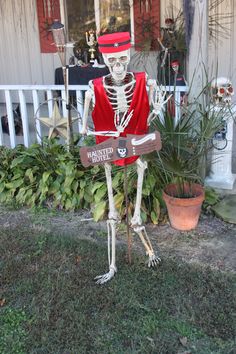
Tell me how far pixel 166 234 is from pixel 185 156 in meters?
0.61

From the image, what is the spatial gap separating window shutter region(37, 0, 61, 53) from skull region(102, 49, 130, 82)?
453 centimetres

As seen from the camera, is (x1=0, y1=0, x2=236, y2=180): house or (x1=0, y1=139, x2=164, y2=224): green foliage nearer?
(x1=0, y1=139, x2=164, y2=224): green foliage

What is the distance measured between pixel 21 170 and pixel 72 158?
52cm

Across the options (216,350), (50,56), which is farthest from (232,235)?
(50,56)

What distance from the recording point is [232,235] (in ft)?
10.8

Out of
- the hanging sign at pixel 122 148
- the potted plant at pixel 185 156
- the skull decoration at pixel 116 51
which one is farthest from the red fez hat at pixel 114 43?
the potted plant at pixel 185 156

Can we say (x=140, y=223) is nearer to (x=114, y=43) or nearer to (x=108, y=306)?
(x=108, y=306)

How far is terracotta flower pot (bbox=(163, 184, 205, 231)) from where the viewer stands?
3219mm

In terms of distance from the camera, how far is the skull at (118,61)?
2.43 meters

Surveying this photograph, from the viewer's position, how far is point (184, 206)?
3.22 m

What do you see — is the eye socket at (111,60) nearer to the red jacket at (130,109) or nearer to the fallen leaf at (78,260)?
the red jacket at (130,109)

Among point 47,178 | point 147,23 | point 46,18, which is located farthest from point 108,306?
point 46,18

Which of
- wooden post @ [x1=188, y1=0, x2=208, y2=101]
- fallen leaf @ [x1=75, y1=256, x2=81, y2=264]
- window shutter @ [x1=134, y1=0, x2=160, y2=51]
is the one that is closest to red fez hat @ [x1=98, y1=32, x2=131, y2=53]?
wooden post @ [x1=188, y1=0, x2=208, y2=101]

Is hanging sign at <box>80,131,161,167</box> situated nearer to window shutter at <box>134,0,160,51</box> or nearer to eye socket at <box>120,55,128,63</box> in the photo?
eye socket at <box>120,55,128,63</box>
